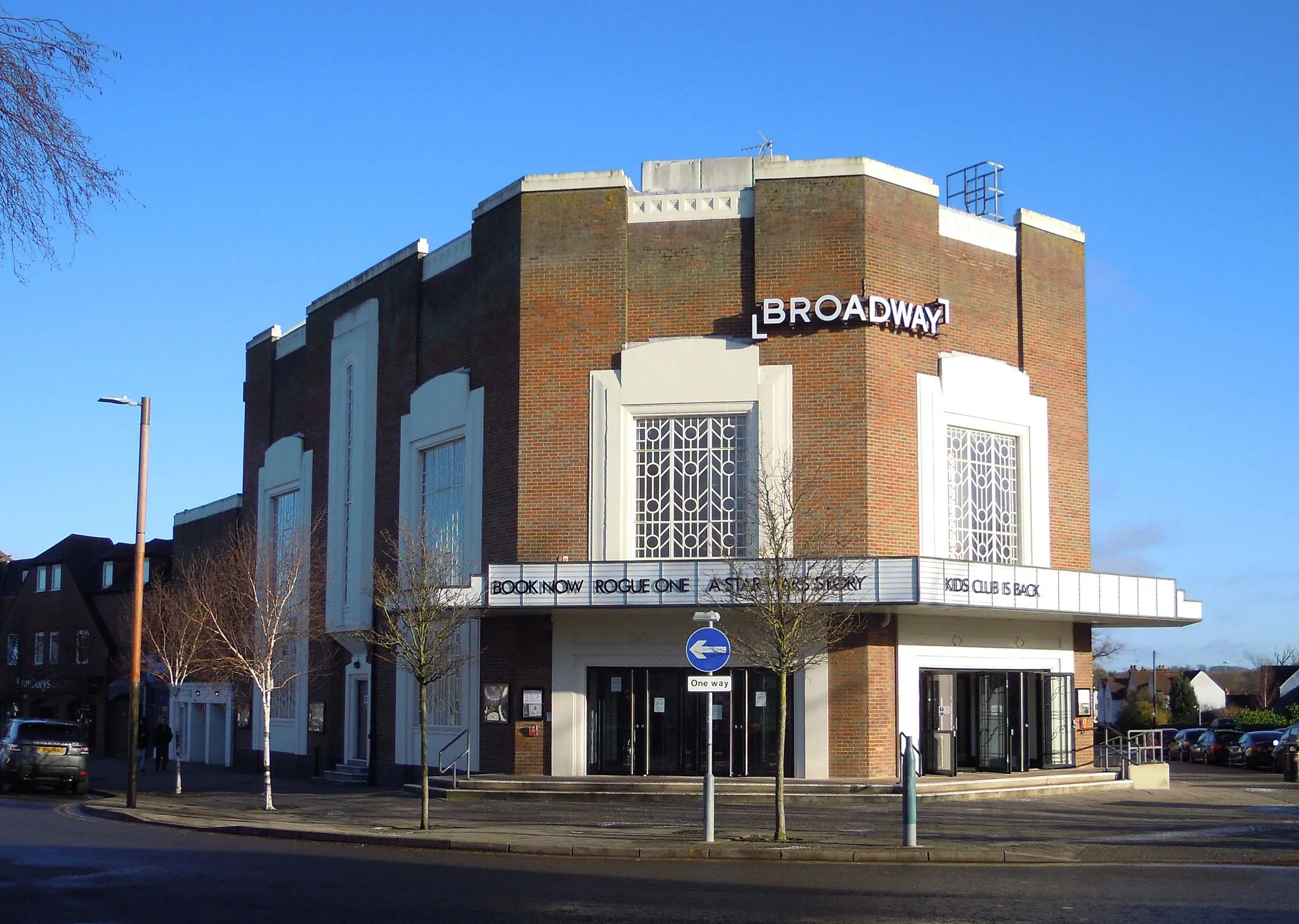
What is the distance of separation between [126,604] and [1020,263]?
41417 mm

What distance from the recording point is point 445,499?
3222 centimetres

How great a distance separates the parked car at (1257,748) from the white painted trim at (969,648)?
18129mm

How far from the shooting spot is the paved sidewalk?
1839 centimetres

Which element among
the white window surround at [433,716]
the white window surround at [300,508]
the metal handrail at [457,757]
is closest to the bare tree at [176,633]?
the white window surround at [300,508]

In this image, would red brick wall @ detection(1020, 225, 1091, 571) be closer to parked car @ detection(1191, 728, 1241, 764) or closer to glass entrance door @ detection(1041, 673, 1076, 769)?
glass entrance door @ detection(1041, 673, 1076, 769)

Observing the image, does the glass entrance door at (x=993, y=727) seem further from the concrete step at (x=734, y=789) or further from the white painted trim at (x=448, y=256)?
the white painted trim at (x=448, y=256)

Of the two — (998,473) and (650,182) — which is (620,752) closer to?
(998,473)

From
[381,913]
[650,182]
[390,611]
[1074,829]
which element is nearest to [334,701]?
[390,611]

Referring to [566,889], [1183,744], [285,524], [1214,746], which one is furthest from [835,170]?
[1183,744]

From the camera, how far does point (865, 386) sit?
90.8 feet

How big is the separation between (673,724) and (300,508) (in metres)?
15.8

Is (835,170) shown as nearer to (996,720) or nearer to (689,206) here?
(689,206)

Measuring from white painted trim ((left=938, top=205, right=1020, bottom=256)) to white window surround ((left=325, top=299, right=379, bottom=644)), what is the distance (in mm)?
14595

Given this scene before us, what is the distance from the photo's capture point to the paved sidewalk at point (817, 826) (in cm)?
1839
